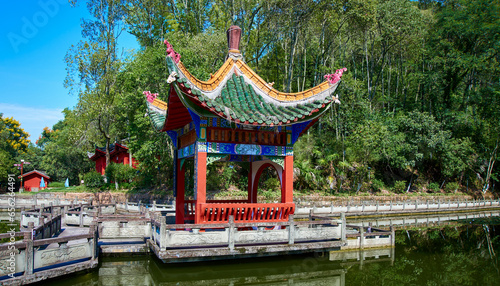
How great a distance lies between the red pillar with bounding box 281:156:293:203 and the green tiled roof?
1606mm

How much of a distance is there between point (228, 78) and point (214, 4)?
25399 mm

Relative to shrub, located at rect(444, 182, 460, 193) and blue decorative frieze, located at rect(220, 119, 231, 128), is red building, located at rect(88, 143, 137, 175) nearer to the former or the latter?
blue decorative frieze, located at rect(220, 119, 231, 128)

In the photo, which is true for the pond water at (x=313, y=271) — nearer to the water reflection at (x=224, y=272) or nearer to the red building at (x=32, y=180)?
the water reflection at (x=224, y=272)

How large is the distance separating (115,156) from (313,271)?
110 ft

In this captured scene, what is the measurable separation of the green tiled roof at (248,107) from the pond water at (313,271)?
426 cm

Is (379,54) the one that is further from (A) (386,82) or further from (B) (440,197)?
(B) (440,197)

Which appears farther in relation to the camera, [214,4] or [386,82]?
[386,82]

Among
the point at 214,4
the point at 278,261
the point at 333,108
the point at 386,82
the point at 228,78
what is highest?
the point at 214,4

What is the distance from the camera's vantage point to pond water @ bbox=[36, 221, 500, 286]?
9391mm

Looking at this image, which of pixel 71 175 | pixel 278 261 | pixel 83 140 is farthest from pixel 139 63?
pixel 71 175

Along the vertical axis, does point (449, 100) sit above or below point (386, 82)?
below

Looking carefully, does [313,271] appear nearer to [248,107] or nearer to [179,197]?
[248,107]

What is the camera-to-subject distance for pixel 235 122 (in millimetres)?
10016

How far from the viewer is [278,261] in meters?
10.9
